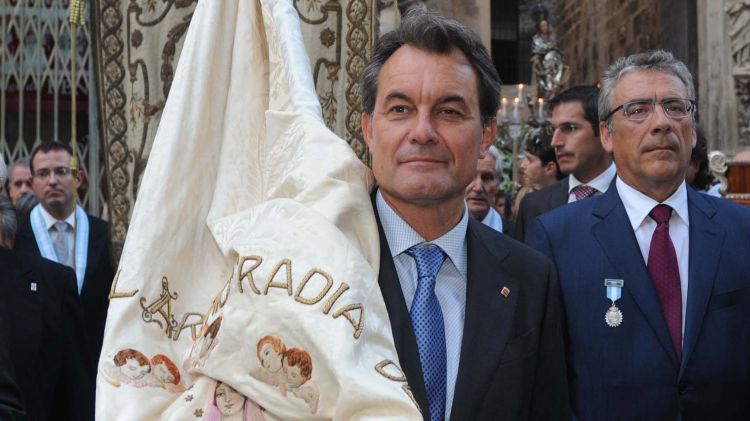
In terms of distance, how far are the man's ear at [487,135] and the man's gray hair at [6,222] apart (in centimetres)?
223

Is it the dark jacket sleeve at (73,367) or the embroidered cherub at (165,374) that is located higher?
the embroidered cherub at (165,374)

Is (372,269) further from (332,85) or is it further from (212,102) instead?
(332,85)

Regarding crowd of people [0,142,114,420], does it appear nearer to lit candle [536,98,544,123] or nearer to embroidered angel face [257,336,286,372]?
embroidered angel face [257,336,286,372]

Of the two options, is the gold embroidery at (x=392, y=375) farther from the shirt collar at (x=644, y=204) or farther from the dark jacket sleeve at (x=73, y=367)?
the dark jacket sleeve at (x=73, y=367)

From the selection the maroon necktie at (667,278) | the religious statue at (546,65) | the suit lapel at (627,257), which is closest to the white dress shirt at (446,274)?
the suit lapel at (627,257)

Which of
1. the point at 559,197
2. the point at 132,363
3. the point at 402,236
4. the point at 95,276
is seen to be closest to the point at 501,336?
the point at 402,236

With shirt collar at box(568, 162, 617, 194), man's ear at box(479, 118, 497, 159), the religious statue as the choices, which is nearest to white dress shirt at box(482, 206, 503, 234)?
shirt collar at box(568, 162, 617, 194)

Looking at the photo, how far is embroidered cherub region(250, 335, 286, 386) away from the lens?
6.69ft

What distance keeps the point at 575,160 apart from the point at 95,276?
8.94ft

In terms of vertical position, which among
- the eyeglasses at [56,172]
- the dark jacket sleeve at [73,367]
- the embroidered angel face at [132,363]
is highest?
the eyeglasses at [56,172]

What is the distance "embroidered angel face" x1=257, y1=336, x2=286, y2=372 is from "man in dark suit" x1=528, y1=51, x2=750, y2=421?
125 centimetres

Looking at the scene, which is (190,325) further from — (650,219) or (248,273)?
(650,219)

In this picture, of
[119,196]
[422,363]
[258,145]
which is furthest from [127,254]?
[119,196]

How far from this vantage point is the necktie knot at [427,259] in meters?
2.45
